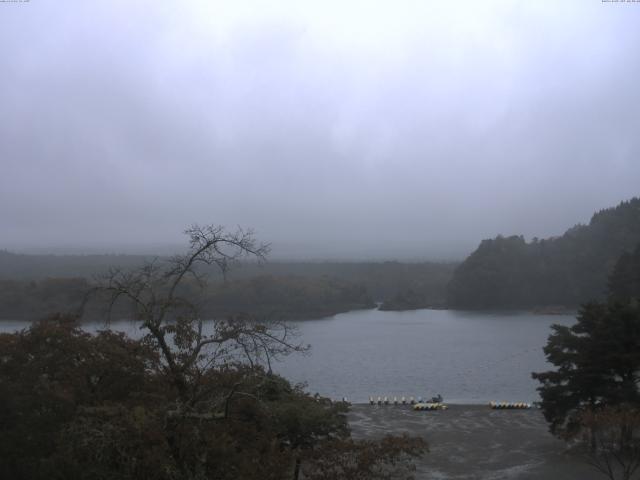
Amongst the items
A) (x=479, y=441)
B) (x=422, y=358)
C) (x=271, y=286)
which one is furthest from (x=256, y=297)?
(x=479, y=441)

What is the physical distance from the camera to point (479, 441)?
17281mm

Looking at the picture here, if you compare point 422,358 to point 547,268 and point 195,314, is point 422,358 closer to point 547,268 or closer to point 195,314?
point 195,314

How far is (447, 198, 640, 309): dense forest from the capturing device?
60.2 metres

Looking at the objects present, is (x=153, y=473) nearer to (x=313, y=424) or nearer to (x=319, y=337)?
(x=313, y=424)

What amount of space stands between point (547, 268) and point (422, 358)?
33693 millimetres

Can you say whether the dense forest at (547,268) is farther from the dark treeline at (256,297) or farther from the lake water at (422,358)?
the dark treeline at (256,297)

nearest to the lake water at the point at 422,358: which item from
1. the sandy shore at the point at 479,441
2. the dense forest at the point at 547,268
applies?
the sandy shore at the point at 479,441

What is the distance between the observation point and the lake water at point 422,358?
26.4 meters

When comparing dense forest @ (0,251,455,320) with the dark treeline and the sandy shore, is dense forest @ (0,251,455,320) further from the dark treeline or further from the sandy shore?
the sandy shore

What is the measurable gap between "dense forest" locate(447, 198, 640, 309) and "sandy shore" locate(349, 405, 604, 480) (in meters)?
42.1

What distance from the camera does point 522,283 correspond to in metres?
64.3

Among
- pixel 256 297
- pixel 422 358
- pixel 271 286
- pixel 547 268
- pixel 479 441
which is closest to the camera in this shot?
pixel 479 441

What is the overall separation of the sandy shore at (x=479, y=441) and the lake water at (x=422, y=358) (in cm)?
314

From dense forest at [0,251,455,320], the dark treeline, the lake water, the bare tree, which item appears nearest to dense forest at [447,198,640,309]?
dense forest at [0,251,455,320]
